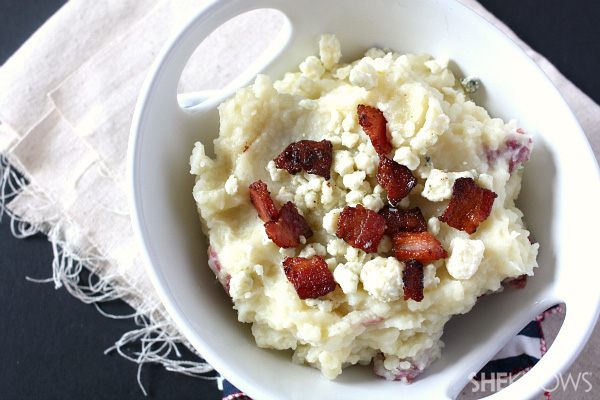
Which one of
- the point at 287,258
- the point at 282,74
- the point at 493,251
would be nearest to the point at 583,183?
the point at 493,251

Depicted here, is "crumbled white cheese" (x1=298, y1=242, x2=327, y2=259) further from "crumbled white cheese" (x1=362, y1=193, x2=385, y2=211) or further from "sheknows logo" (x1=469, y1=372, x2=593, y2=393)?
"sheknows logo" (x1=469, y1=372, x2=593, y2=393)

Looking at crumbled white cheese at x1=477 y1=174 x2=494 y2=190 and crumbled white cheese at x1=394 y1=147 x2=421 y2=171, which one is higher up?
crumbled white cheese at x1=394 y1=147 x2=421 y2=171

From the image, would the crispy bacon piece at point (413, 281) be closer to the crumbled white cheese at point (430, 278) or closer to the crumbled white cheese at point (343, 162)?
the crumbled white cheese at point (430, 278)

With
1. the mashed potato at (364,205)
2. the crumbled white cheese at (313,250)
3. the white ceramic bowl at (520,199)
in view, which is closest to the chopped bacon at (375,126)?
the mashed potato at (364,205)

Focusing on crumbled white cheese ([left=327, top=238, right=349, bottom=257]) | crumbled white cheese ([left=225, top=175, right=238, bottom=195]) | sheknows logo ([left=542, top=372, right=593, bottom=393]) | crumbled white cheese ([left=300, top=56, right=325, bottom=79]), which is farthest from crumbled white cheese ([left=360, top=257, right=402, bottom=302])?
sheknows logo ([left=542, top=372, right=593, bottom=393])

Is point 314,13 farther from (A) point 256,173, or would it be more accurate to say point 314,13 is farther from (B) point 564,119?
(B) point 564,119

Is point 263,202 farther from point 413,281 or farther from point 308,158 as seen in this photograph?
point 413,281

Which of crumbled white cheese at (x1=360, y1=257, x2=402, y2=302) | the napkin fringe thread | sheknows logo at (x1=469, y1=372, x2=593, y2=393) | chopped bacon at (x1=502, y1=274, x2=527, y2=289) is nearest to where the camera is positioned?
crumbled white cheese at (x1=360, y1=257, x2=402, y2=302)
